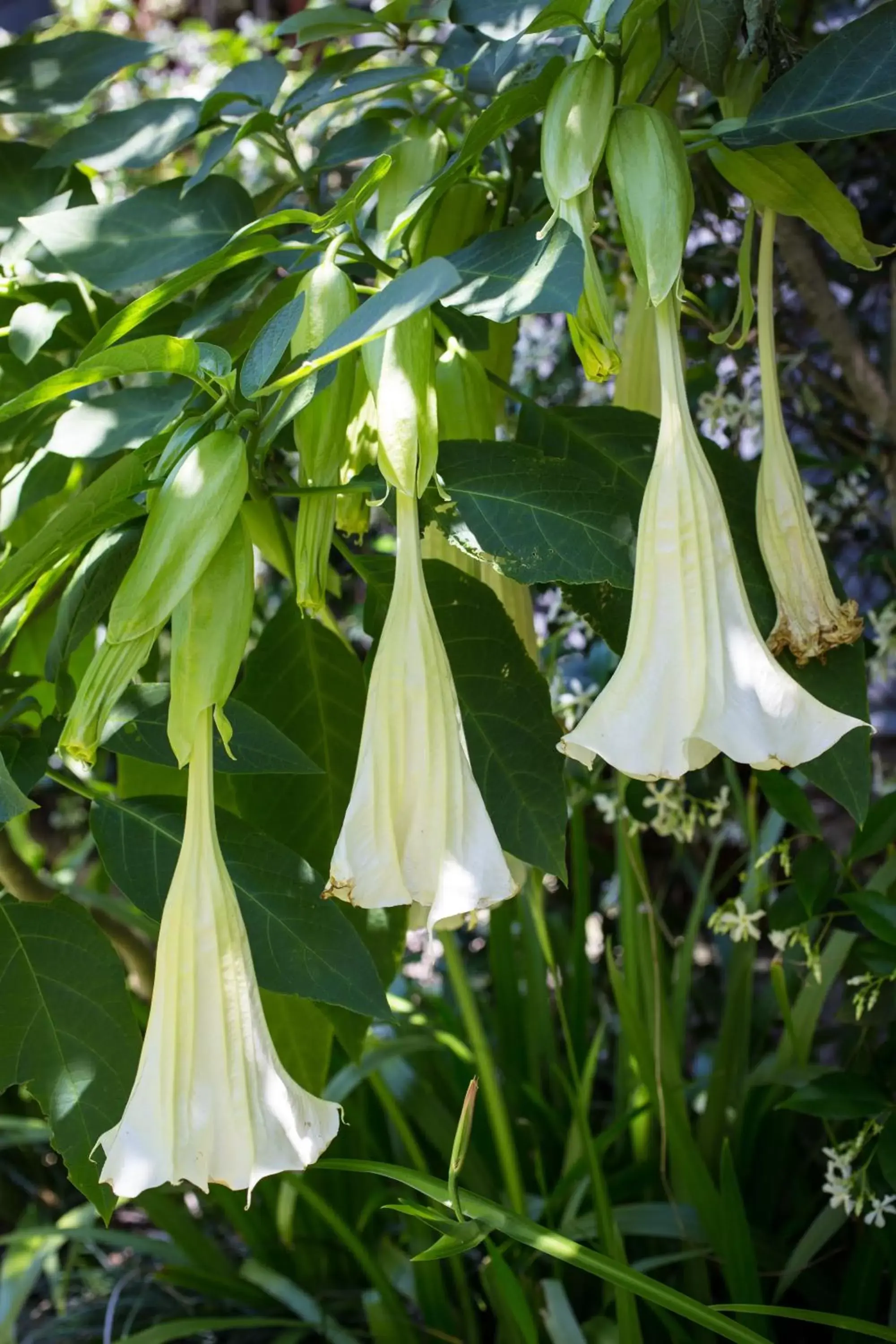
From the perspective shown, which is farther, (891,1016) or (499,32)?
(891,1016)

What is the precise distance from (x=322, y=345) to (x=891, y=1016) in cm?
51

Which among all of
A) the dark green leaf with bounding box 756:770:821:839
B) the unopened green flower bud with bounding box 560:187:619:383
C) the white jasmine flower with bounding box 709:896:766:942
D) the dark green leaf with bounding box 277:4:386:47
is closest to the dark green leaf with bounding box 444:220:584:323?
the unopened green flower bud with bounding box 560:187:619:383

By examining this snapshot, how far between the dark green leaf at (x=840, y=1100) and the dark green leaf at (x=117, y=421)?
0.43 meters

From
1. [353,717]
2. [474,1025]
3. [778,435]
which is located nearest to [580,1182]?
[474,1025]

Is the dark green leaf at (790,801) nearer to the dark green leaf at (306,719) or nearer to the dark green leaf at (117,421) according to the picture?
the dark green leaf at (306,719)

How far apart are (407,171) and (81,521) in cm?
21

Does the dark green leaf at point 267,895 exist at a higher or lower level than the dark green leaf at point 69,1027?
higher

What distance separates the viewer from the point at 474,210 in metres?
0.51

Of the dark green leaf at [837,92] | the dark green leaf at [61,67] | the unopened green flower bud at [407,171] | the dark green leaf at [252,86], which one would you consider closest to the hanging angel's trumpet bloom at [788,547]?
the dark green leaf at [837,92]

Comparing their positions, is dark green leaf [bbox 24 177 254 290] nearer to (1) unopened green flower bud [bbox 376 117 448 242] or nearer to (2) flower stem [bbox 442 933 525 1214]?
(1) unopened green flower bud [bbox 376 117 448 242]

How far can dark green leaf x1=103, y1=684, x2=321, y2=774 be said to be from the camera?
15.7 inches

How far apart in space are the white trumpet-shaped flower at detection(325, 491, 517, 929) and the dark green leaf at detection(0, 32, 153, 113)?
35 cm

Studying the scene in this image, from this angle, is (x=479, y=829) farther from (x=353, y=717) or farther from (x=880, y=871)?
(x=880, y=871)

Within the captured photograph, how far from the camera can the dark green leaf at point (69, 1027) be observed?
39cm
